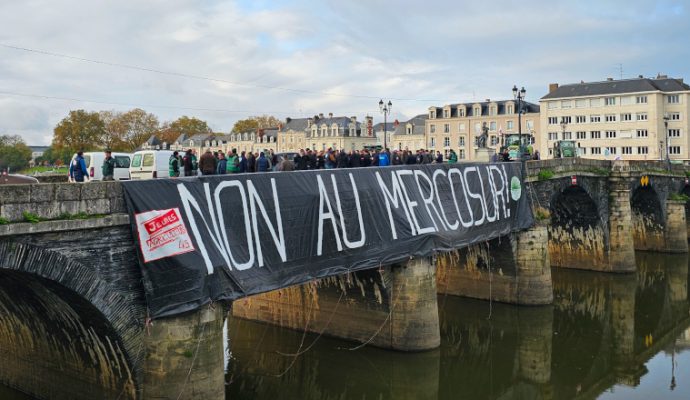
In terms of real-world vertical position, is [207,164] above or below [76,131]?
below

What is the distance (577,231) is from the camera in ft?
124

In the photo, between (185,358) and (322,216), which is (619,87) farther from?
(185,358)

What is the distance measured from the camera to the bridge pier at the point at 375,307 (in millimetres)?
20922

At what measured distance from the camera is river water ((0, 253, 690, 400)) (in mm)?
19734

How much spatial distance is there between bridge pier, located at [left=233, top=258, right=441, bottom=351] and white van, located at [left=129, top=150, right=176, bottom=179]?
22.4 feet

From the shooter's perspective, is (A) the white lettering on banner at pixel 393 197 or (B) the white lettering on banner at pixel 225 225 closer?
(B) the white lettering on banner at pixel 225 225

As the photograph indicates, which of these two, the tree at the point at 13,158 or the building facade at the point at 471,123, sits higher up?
the building facade at the point at 471,123

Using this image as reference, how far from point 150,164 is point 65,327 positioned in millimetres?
10287

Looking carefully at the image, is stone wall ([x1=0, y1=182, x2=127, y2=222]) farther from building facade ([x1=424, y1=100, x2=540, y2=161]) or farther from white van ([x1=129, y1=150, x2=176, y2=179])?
building facade ([x1=424, y1=100, x2=540, y2=161])

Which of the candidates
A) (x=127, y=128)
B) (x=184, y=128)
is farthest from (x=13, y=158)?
(x=184, y=128)

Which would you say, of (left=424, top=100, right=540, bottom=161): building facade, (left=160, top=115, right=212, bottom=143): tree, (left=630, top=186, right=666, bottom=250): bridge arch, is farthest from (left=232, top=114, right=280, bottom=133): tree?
(left=630, top=186, right=666, bottom=250): bridge arch

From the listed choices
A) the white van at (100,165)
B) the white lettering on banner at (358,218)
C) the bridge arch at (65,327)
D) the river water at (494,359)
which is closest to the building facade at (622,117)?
the river water at (494,359)

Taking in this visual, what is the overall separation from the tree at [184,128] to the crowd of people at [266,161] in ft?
263

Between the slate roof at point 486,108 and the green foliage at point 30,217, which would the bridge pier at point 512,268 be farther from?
the slate roof at point 486,108
